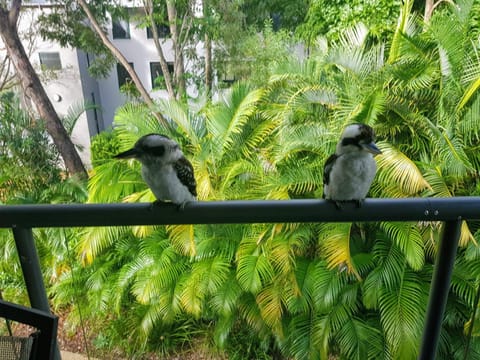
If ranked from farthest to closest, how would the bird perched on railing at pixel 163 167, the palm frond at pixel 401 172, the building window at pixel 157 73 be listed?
the building window at pixel 157 73, the palm frond at pixel 401 172, the bird perched on railing at pixel 163 167

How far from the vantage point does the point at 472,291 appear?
8.07 ft

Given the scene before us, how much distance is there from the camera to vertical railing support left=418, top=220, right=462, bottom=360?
0.81 metres

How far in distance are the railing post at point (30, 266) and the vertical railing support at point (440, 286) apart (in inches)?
38.0

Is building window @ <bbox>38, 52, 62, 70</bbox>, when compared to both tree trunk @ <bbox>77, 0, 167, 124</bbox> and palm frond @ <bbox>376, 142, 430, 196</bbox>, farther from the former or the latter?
palm frond @ <bbox>376, 142, 430, 196</bbox>

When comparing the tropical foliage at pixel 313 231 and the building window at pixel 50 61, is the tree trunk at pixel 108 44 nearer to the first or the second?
the building window at pixel 50 61

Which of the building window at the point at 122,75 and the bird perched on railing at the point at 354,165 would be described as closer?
the bird perched on railing at the point at 354,165

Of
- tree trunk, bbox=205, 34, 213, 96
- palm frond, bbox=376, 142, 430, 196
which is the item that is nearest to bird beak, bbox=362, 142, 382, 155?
palm frond, bbox=376, 142, 430, 196

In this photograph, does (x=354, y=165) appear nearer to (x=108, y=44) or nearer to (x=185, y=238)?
(x=185, y=238)

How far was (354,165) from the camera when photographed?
1.28 meters

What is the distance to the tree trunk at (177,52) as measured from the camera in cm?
488

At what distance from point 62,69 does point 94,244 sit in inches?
170

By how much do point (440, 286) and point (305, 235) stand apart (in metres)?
2.05

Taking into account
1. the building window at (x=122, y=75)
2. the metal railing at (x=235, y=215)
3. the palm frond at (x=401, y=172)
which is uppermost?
the building window at (x=122, y=75)

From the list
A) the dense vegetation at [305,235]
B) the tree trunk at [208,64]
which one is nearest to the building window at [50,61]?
the tree trunk at [208,64]
